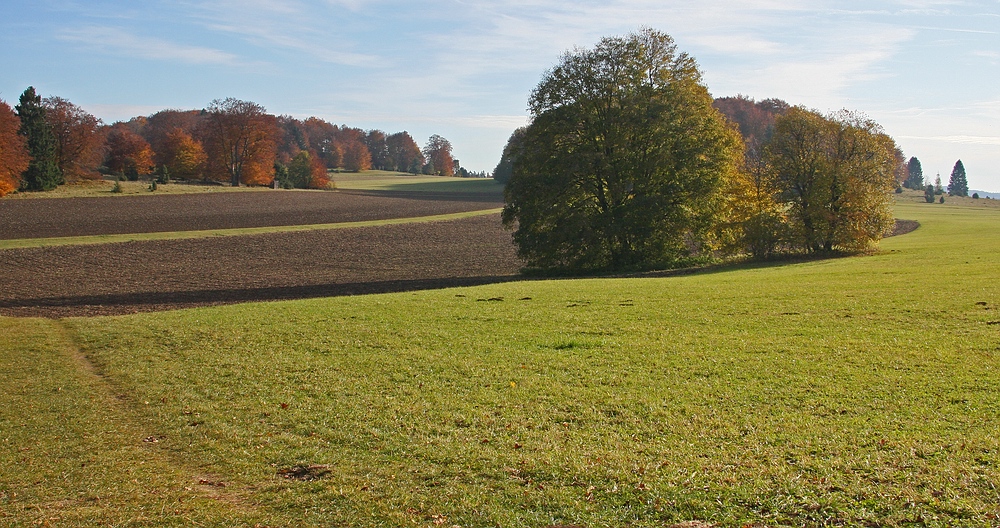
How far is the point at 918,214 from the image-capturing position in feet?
288

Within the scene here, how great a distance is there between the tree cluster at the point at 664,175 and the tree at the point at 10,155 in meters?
58.3

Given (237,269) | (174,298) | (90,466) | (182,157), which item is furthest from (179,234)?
(182,157)

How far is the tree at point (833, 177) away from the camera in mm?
40125

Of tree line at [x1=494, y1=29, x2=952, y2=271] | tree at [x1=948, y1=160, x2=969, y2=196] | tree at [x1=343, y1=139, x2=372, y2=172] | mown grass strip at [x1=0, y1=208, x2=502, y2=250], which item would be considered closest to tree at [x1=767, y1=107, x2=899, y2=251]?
tree line at [x1=494, y1=29, x2=952, y2=271]

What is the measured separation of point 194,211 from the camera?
74.6 m

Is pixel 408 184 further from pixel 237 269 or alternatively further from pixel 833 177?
pixel 833 177

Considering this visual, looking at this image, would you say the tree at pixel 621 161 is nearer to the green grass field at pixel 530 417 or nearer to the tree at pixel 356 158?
the green grass field at pixel 530 417

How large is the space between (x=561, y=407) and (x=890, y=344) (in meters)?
7.02

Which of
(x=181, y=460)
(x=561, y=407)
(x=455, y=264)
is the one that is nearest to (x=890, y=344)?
(x=561, y=407)

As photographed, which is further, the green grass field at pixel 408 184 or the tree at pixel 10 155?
the green grass field at pixel 408 184

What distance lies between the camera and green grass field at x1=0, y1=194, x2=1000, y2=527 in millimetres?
7633

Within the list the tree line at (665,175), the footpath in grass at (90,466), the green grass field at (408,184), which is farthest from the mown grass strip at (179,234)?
the green grass field at (408,184)

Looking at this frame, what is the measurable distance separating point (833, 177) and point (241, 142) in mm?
95389

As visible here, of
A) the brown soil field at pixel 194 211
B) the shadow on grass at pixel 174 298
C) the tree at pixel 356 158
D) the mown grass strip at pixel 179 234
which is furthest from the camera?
Result: the tree at pixel 356 158
